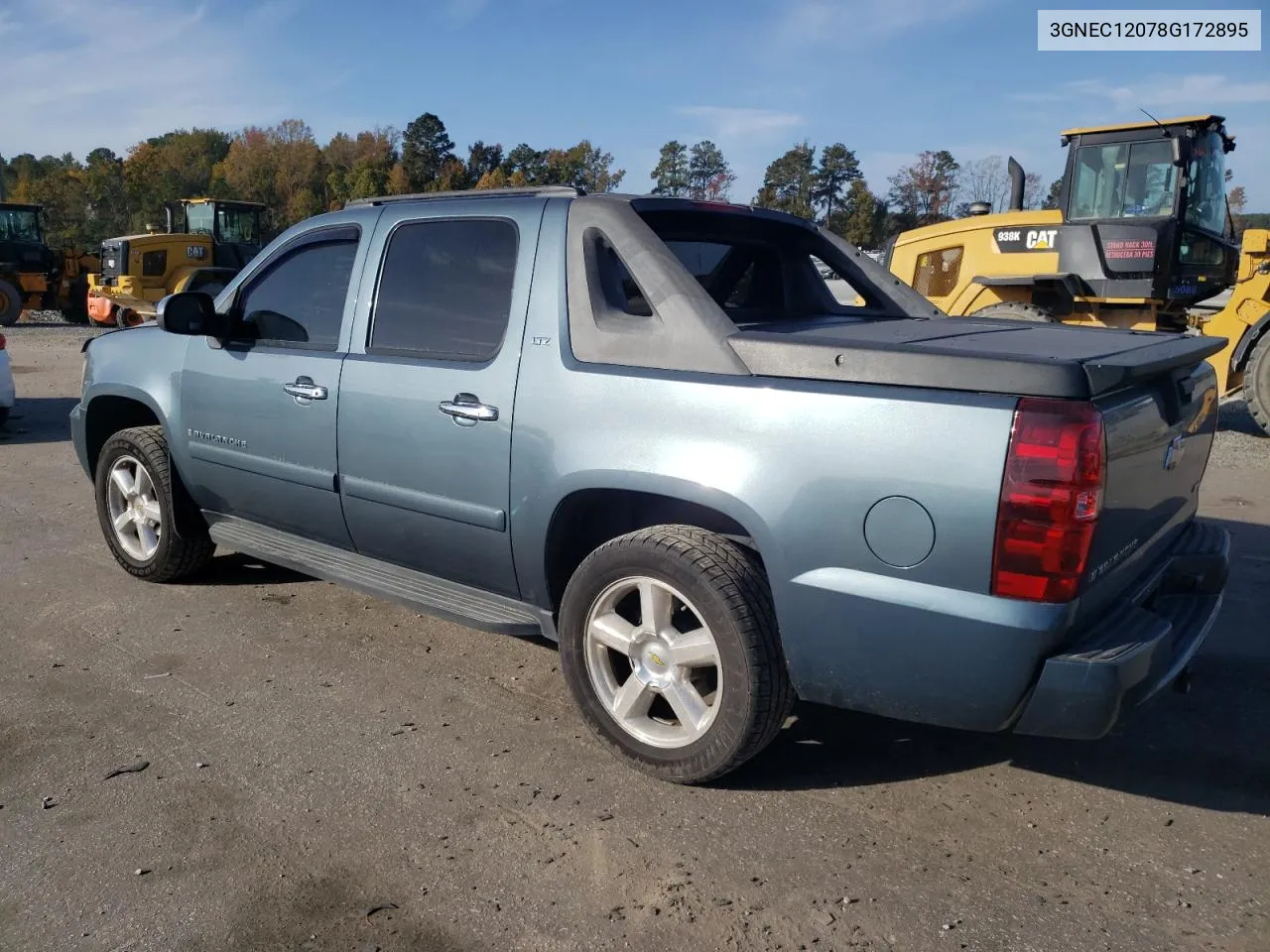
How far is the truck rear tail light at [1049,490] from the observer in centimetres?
251

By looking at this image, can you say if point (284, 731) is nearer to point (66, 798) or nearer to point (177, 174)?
point (66, 798)

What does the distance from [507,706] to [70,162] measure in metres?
87.6

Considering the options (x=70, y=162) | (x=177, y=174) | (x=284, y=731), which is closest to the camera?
(x=284, y=731)

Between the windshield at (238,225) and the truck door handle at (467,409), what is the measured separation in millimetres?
23023

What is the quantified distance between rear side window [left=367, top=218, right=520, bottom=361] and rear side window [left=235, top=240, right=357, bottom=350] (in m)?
0.28

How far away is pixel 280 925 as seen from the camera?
8.47 feet

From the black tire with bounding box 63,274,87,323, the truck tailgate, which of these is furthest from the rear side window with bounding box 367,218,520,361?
the black tire with bounding box 63,274,87,323

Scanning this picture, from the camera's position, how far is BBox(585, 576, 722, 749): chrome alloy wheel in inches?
125

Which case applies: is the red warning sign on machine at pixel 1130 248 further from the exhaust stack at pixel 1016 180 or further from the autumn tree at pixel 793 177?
the autumn tree at pixel 793 177

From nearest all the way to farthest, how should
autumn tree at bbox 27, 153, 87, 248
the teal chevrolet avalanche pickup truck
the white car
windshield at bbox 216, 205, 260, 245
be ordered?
the teal chevrolet avalanche pickup truck → the white car → windshield at bbox 216, 205, 260, 245 → autumn tree at bbox 27, 153, 87, 248

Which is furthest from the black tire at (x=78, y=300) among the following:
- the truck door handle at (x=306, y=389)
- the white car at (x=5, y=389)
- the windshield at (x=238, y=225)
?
the truck door handle at (x=306, y=389)

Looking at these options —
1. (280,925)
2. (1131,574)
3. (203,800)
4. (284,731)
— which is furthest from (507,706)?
(1131,574)

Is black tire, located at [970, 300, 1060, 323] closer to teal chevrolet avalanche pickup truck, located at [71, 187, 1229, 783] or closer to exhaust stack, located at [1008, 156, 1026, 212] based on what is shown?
exhaust stack, located at [1008, 156, 1026, 212]

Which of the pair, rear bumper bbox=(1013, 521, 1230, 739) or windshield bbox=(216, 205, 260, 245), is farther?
windshield bbox=(216, 205, 260, 245)
